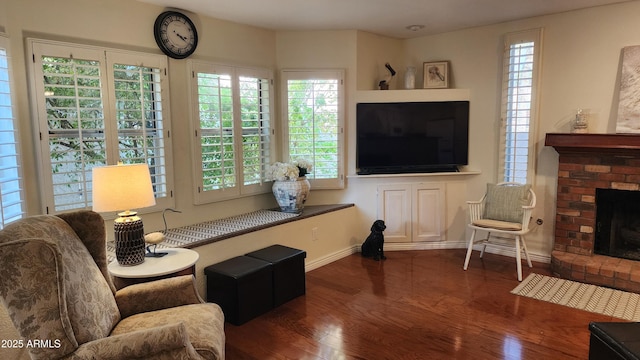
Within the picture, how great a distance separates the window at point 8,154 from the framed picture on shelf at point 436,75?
3.89 m

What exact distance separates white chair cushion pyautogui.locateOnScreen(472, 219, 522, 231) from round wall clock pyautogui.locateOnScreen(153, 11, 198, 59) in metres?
3.14

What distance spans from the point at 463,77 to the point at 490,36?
50 cm

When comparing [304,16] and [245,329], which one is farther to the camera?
[304,16]

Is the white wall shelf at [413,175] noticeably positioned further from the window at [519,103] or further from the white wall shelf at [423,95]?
the white wall shelf at [423,95]

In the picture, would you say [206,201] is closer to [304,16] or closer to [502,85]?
[304,16]

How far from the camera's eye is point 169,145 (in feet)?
11.4

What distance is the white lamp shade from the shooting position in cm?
224

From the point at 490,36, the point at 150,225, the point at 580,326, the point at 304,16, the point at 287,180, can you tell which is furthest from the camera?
the point at 490,36

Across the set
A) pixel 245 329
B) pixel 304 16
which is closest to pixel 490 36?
pixel 304 16

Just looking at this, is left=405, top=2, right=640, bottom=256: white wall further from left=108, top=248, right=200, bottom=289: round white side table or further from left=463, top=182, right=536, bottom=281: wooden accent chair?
left=108, top=248, right=200, bottom=289: round white side table

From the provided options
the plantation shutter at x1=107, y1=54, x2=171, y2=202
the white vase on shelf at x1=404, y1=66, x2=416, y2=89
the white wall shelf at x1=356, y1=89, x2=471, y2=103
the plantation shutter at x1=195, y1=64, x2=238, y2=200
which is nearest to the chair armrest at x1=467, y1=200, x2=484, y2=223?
the white wall shelf at x1=356, y1=89, x2=471, y2=103

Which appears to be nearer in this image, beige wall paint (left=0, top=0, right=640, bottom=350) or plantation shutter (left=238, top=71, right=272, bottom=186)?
beige wall paint (left=0, top=0, right=640, bottom=350)

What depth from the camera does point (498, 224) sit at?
385 centimetres

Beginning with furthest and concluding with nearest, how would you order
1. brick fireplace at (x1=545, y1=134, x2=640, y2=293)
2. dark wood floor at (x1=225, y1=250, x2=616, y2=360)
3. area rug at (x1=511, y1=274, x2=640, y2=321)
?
brick fireplace at (x1=545, y1=134, x2=640, y2=293) → area rug at (x1=511, y1=274, x2=640, y2=321) → dark wood floor at (x1=225, y1=250, x2=616, y2=360)
